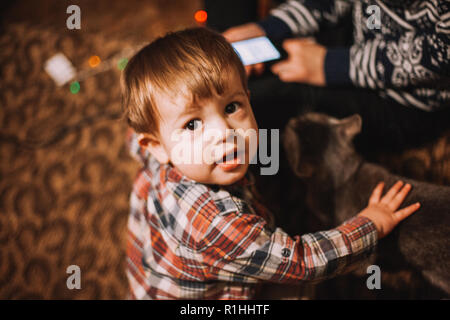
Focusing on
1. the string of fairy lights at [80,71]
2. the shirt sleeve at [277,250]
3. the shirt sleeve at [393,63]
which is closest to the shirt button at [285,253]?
the shirt sleeve at [277,250]

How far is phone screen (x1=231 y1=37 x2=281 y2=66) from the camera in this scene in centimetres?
80

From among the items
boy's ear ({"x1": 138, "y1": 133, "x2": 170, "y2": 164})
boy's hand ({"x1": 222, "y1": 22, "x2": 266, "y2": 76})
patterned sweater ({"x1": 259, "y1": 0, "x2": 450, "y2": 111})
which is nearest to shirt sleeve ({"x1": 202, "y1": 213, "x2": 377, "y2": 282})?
boy's ear ({"x1": 138, "y1": 133, "x2": 170, "y2": 164})

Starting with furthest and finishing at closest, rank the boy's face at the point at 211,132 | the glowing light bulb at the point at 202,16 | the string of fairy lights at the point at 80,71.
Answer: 1. the string of fairy lights at the point at 80,71
2. the glowing light bulb at the point at 202,16
3. the boy's face at the point at 211,132

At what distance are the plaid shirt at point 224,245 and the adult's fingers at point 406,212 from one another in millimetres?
62

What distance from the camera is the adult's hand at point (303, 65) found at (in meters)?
0.84

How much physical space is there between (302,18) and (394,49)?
305 mm

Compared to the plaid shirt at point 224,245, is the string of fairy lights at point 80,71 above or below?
above

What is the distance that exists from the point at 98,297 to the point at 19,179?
0.55 metres

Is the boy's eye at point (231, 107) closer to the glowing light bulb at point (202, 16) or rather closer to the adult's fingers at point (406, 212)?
the adult's fingers at point (406, 212)

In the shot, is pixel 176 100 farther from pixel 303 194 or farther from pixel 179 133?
pixel 303 194

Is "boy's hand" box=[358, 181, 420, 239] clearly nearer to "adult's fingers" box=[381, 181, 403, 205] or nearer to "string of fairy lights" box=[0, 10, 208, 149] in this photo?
"adult's fingers" box=[381, 181, 403, 205]

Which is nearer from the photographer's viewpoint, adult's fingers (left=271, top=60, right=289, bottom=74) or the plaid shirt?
the plaid shirt

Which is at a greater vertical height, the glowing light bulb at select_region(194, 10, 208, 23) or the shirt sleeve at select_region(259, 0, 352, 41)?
the glowing light bulb at select_region(194, 10, 208, 23)

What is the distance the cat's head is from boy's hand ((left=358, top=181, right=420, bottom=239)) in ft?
0.36
